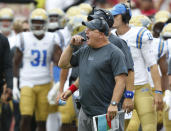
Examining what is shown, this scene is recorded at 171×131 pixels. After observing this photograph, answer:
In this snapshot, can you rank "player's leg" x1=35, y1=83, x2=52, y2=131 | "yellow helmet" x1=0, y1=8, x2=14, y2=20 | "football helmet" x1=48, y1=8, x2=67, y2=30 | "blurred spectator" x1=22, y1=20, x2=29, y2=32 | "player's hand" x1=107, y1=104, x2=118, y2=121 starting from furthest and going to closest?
"yellow helmet" x1=0, y1=8, x2=14, y2=20 < "blurred spectator" x1=22, y1=20, x2=29, y2=32 < "football helmet" x1=48, y1=8, x2=67, y2=30 < "player's leg" x1=35, y1=83, x2=52, y2=131 < "player's hand" x1=107, y1=104, x2=118, y2=121

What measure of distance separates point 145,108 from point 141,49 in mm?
729

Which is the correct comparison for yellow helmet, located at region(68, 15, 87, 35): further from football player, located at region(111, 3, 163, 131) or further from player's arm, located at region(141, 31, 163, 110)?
player's arm, located at region(141, 31, 163, 110)

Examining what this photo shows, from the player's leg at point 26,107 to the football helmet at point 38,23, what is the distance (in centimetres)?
104

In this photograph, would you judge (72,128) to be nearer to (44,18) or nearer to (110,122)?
(44,18)

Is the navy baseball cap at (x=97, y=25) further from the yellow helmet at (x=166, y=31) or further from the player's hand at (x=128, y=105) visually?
the yellow helmet at (x=166, y=31)

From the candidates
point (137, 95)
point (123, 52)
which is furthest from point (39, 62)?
point (123, 52)

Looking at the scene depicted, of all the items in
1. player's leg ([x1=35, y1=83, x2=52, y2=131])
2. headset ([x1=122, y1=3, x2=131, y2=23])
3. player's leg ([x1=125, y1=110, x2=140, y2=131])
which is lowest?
player's leg ([x1=35, y1=83, x2=52, y2=131])

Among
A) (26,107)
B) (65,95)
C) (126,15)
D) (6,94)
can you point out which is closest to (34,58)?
(26,107)

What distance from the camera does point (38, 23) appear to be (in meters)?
11.3

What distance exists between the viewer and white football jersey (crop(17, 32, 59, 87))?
1088 cm

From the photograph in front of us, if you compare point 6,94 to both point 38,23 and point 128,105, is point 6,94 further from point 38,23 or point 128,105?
point 128,105

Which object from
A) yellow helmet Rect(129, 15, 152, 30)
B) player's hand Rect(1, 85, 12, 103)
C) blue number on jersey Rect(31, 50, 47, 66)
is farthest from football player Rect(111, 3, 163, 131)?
blue number on jersey Rect(31, 50, 47, 66)

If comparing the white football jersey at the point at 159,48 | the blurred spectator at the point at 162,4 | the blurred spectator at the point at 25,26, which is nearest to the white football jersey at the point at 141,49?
the white football jersey at the point at 159,48

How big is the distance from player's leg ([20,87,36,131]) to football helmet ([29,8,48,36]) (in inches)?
41.1
